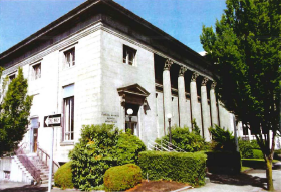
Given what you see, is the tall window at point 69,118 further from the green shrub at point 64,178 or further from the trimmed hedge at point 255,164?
the trimmed hedge at point 255,164

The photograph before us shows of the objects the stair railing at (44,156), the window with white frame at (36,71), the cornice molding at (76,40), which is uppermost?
the cornice molding at (76,40)

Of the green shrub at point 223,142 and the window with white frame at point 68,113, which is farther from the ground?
the window with white frame at point 68,113

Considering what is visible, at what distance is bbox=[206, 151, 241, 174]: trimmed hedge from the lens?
58.3ft

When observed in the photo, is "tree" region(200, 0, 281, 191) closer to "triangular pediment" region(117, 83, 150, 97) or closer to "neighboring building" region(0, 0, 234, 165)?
"neighboring building" region(0, 0, 234, 165)

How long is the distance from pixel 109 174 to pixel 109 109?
5.57 m

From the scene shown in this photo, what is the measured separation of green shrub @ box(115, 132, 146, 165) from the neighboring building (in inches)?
61.6

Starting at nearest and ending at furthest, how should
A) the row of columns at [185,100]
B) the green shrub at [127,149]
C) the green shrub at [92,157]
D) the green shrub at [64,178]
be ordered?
the green shrub at [92,157], the green shrub at [64,178], the green shrub at [127,149], the row of columns at [185,100]

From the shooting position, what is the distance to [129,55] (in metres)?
20.1

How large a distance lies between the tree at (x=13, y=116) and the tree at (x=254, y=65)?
10229mm

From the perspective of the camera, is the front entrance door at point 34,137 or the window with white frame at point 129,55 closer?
the window with white frame at point 129,55

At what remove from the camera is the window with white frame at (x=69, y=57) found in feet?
63.8

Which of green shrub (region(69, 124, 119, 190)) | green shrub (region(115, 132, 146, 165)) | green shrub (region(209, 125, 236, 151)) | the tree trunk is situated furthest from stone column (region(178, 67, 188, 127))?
the tree trunk

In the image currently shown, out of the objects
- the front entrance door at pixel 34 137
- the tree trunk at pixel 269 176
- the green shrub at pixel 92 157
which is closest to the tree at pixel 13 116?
the green shrub at pixel 92 157

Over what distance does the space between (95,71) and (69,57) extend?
4.31 m
